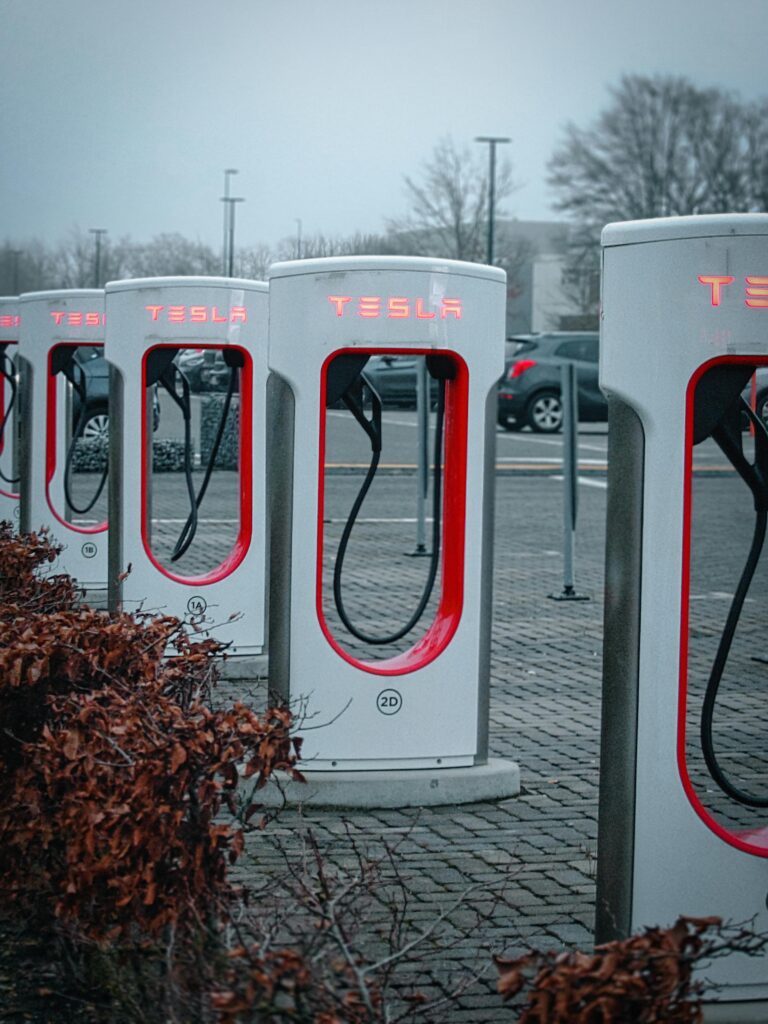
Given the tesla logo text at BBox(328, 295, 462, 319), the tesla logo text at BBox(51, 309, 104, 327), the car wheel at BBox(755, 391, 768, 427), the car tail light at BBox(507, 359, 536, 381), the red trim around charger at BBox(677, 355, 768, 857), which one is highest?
the car tail light at BBox(507, 359, 536, 381)

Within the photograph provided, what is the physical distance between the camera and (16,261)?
2320 cm

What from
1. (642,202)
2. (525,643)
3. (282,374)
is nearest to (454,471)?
(282,374)

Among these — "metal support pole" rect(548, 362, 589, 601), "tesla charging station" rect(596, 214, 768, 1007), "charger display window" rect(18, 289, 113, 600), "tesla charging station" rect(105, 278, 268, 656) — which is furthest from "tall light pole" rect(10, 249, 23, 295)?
"tesla charging station" rect(596, 214, 768, 1007)

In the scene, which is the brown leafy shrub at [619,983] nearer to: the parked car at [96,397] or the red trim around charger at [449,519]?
the red trim around charger at [449,519]

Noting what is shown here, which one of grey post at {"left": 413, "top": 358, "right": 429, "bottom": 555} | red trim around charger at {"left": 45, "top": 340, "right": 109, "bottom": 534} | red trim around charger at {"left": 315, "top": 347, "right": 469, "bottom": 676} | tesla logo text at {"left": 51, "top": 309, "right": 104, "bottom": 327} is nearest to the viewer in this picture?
red trim around charger at {"left": 315, "top": 347, "right": 469, "bottom": 676}

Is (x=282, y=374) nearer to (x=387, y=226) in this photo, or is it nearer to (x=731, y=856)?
(x=731, y=856)

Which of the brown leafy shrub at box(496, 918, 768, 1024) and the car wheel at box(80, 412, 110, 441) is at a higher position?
the car wheel at box(80, 412, 110, 441)

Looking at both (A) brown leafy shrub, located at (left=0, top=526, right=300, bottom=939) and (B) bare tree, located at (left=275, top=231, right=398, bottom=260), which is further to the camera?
(B) bare tree, located at (left=275, top=231, right=398, bottom=260)

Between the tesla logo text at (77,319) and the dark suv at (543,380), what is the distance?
18893mm

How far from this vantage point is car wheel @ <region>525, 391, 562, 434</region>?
29484 millimetres

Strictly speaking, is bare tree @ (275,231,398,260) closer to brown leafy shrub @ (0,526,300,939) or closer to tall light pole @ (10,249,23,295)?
brown leafy shrub @ (0,526,300,939)

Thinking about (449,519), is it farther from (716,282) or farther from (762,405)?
(716,282)

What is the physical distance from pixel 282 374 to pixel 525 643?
13.6ft

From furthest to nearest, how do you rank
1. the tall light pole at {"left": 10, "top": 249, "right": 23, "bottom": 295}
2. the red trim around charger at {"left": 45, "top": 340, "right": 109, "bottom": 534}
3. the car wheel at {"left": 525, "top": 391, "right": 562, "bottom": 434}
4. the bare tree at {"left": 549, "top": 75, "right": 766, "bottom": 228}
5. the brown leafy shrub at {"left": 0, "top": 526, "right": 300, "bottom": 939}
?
the bare tree at {"left": 549, "top": 75, "right": 766, "bottom": 228} < the car wheel at {"left": 525, "top": 391, "right": 562, "bottom": 434} < the tall light pole at {"left": 10, "top": 249, "right": 23, "bottom": 295} < the red trim around charger at {"left": 45, "top": 340, "right": 109, "bottom": 534} < the brown leafy shrub at {"left": 0, "top": 526, "right": 300, "bottom": 939}
